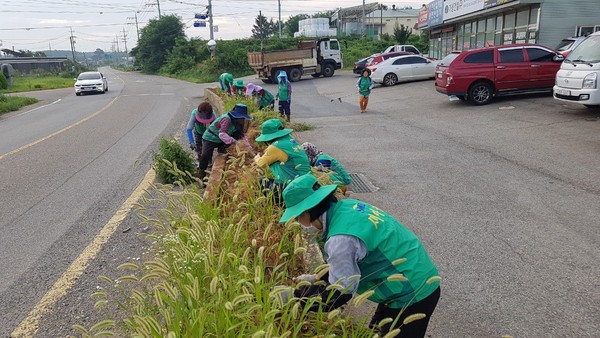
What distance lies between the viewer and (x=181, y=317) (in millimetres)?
2402

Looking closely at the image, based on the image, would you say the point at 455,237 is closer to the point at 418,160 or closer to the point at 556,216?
the point at 556,216

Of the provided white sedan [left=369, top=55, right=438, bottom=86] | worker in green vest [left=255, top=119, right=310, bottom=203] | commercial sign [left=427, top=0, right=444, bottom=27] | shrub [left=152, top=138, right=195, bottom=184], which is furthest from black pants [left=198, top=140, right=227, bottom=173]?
commercial sign [left=427, top=0, right=444, bottom=27]

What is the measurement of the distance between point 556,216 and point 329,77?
27.8m

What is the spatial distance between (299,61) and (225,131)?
24.3 metres

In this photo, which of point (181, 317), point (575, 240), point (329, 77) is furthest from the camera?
point (329, 77)

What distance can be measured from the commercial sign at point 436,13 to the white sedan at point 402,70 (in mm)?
8381

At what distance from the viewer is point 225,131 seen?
697 cm

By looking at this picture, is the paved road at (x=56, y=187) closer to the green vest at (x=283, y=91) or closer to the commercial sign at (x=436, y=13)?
the green vest at (x=283, y=91)

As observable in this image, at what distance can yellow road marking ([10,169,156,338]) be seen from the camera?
145 inches

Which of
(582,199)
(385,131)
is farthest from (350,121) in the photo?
(582,199)

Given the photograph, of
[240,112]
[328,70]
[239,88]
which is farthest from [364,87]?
[328,70]

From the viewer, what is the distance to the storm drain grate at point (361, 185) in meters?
6.97

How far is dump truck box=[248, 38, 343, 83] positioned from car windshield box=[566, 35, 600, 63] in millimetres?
19831

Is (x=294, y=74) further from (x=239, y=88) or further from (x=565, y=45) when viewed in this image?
(x=239, y=88)
